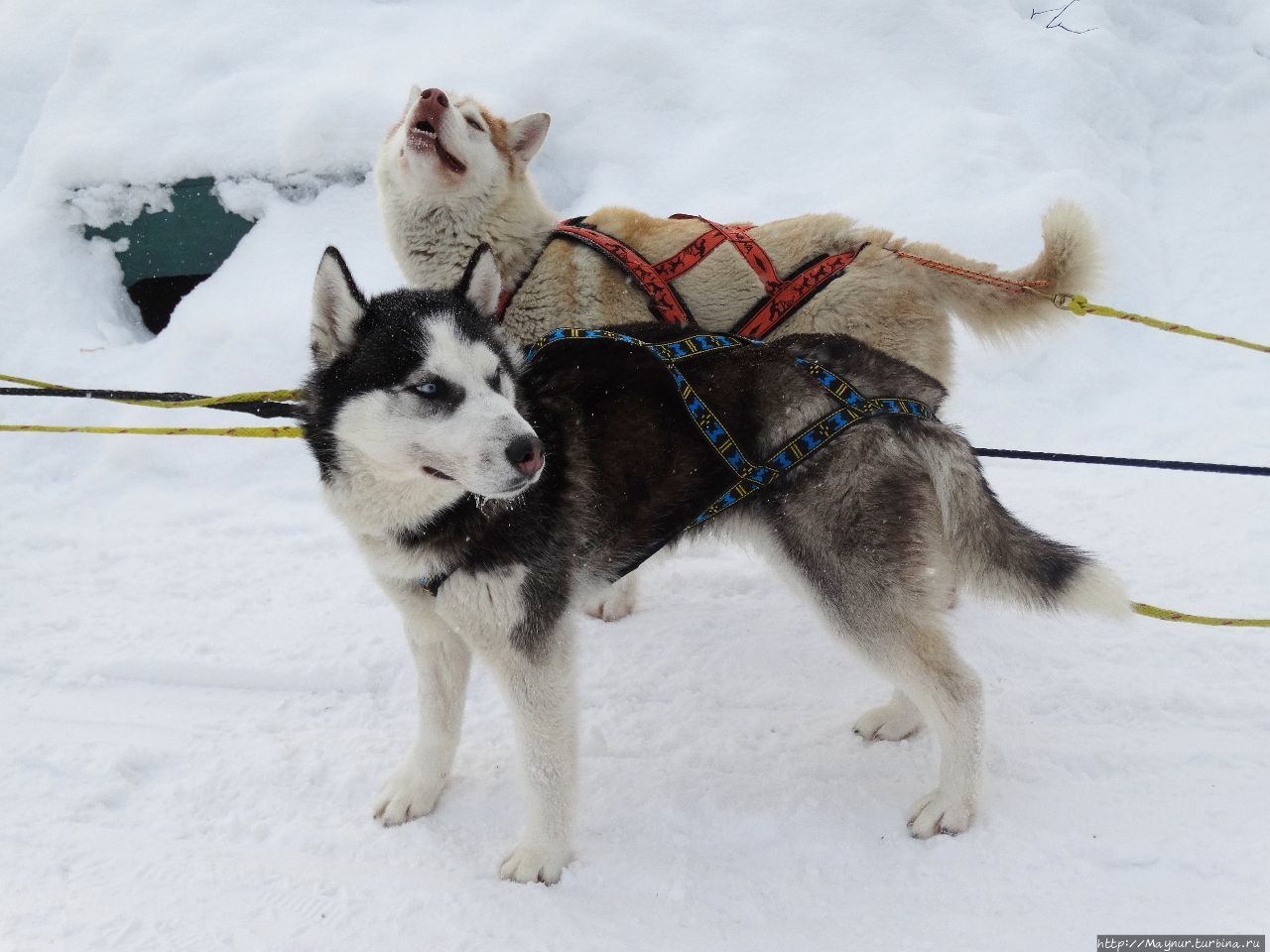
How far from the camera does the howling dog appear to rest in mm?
3717

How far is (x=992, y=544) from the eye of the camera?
2758mm

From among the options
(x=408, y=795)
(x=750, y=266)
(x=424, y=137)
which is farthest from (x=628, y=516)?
(x=424, y=137)

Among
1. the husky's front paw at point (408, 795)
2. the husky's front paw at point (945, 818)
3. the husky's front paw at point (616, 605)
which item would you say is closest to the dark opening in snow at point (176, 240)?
the husky's front paw at point (616, 605)

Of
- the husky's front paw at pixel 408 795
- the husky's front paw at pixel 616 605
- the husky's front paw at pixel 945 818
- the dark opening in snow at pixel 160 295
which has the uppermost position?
the husky's front paw at pixel 945 818

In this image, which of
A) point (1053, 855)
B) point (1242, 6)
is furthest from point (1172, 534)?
point (1242, 6)

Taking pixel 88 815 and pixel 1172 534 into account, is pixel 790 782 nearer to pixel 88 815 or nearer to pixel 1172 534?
pixel 88 815

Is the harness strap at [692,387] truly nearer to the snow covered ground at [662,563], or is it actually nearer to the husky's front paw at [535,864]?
the snow covered ground at [662,563]

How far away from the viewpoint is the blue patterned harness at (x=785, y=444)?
106 inches

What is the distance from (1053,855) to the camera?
2646 millimetres

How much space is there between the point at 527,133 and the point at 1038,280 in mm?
2436

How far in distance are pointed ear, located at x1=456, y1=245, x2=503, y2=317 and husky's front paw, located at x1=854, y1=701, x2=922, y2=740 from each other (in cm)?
207

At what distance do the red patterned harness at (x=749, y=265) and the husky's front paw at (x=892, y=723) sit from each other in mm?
1625

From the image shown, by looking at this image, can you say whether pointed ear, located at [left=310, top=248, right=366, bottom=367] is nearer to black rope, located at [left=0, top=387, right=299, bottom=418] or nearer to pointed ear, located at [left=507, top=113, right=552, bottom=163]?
black rope, located at [left=0, top=387, right=299, bottom=418]

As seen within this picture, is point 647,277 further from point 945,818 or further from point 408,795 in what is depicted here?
point 945,818
